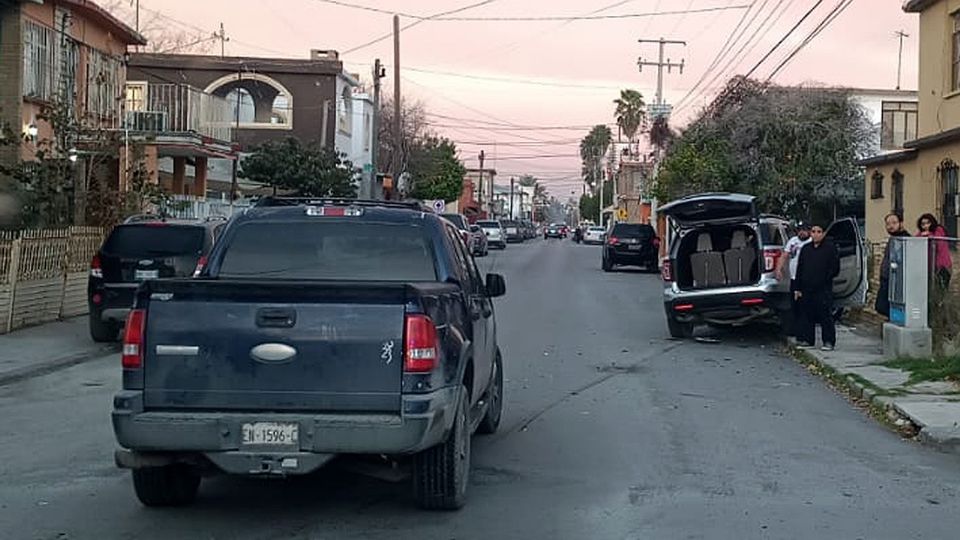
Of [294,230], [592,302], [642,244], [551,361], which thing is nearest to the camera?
[294,230]

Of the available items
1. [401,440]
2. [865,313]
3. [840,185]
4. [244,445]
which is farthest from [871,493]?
[840,185]

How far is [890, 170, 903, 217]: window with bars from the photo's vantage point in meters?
25.9

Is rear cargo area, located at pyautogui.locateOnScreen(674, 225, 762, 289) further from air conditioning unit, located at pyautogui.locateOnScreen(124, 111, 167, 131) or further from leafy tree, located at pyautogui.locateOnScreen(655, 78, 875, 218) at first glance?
leafy tree, located at pyautogui.locateOnScreen(655, 78, 875, 218)

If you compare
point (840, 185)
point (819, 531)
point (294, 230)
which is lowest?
point (819, 531)

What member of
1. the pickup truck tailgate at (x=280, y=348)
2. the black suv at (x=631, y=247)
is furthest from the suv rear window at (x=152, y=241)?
the black suv at (x=631, y=247)

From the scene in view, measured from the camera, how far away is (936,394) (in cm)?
1208

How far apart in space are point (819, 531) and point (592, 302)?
18442mm

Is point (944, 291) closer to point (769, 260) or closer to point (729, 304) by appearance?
point (769, 260)

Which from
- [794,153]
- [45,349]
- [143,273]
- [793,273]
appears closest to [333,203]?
[143,273]

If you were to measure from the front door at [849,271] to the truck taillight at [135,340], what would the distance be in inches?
497

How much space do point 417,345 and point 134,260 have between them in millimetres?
10478

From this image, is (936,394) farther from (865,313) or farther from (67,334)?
(67,334)

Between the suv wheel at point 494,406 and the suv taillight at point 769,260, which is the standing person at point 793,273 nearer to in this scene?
the suv taillight at point 769,260

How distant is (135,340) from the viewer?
6727 millimetres
